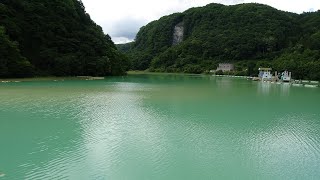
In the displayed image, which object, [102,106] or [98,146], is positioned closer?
[98,146]

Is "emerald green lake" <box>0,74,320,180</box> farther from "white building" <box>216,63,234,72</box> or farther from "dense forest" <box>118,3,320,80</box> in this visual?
"white building" <box>216,63,234,72</box>

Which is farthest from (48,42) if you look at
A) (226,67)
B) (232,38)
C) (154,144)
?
(232,38)

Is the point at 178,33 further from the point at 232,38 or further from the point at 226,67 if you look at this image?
the point at 226,67

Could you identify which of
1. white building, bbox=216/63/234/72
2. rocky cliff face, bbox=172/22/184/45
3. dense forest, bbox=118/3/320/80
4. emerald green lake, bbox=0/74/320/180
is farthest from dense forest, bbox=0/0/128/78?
rocky cliff face, bbox=172/22/184/45

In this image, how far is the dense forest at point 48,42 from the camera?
43.7m

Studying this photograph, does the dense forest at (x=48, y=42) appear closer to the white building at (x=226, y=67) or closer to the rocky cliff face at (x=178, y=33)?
the white building at (x=226, y=67)

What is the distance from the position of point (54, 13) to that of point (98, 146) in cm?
5158

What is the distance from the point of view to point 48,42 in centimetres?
5406

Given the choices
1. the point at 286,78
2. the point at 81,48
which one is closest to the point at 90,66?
the point at 81,48

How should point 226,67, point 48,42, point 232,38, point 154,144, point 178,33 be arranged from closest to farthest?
point 154,144 → point 48,42 → point 226,67 → point 232,38 → point 178,33

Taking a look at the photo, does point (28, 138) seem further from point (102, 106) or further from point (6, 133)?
point (102, 106)

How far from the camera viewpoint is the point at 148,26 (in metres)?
177

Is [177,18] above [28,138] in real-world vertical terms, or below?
above

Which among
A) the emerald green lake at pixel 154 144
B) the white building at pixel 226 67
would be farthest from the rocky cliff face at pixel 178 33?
the emerald green lake at pixel 154 144
